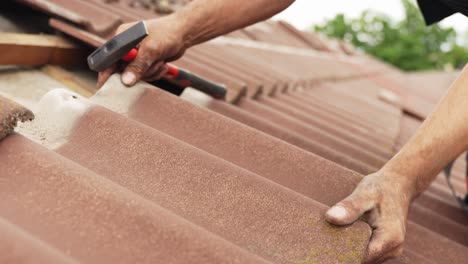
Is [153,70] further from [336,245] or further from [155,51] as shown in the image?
[336,245]

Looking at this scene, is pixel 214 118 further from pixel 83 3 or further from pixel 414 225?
pixel 83 3

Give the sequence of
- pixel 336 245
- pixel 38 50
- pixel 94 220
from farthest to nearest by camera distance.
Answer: pixel 38 50 < pixel 336 245 < pixel 94 220

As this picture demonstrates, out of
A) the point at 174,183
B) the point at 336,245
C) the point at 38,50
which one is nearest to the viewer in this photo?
the point at 336,245

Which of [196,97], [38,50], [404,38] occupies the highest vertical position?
[38,50]

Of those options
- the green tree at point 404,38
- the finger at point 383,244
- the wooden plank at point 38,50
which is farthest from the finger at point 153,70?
the green tree at point 404,38

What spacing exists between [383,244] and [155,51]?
93cm

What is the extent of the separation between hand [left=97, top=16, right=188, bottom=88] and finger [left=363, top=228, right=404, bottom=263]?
885 mm

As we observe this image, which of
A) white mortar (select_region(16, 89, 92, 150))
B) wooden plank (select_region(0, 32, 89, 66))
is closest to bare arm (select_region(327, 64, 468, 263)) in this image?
white mortar (select_region(16, 89, 92, 150))

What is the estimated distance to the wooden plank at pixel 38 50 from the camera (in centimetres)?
175

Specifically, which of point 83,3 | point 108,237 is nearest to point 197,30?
point 83,3

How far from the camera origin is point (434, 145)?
4.63ft

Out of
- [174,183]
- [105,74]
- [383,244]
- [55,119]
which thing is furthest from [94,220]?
[105,74]

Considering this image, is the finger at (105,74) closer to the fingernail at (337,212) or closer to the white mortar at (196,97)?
the white mortar at (196,97)

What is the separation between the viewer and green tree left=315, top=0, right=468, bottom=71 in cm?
4172
